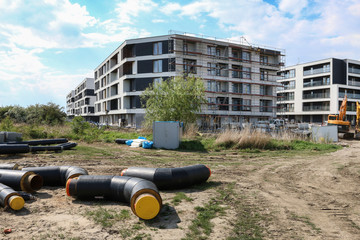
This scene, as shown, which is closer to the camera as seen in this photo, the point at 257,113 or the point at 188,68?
the point at 188,68

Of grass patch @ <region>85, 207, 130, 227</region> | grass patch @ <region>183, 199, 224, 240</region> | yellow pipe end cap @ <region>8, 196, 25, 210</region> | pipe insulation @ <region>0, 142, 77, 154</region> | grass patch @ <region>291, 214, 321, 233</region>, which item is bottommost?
grass patch @ <region>291, 214, 321, 233</region>

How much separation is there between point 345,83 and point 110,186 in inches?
2555

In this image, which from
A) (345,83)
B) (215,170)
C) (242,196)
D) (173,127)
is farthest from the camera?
(345,83)

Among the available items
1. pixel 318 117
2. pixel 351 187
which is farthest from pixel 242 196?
pixel 318 117

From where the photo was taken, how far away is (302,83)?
61.2 meters

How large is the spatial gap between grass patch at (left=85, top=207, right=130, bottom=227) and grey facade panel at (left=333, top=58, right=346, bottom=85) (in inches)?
2456

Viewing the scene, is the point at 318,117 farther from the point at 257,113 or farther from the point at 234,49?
the point at 234,49

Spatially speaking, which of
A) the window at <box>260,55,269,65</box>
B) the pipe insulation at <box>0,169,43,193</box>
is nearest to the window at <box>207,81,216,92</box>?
the window at <box>260,55,269,65</box>

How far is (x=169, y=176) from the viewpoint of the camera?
6.18 metres

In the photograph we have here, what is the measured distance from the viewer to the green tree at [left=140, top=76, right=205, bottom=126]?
893 inches

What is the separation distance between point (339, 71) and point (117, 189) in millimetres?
64116

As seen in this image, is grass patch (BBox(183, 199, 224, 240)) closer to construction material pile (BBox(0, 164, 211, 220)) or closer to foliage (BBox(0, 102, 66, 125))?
construction material pile (BBox(0, 164, 211, 220))

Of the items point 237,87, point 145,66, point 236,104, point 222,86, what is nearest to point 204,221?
point 145,66

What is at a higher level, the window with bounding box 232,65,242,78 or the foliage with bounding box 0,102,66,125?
the window with bounding box 232,65,242,78
